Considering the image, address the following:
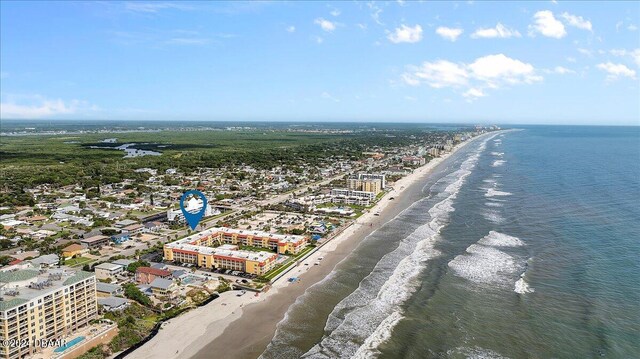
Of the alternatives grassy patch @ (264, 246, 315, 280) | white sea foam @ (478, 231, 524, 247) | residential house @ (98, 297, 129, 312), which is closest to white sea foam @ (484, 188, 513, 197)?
white sea foam @ (478, 231, 524, 247)

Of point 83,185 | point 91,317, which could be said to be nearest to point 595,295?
point 91,317

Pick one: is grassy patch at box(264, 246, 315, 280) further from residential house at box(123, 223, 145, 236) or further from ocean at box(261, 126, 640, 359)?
residential house at box(123, 223, 145, 236)

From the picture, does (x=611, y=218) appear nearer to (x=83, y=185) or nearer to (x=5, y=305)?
(x=5, y=305)

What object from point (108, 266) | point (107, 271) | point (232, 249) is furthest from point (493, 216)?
point (107, 271)

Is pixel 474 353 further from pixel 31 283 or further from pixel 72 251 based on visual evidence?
pixel 72 251

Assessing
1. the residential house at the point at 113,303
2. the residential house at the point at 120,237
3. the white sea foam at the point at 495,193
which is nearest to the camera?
the residential house at the point at 113,303

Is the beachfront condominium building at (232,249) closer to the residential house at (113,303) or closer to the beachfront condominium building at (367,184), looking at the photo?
the residential house at (113,303)

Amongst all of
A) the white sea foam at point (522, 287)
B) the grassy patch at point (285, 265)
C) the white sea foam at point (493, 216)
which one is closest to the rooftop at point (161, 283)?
the grassy patch at point (285, 265)
